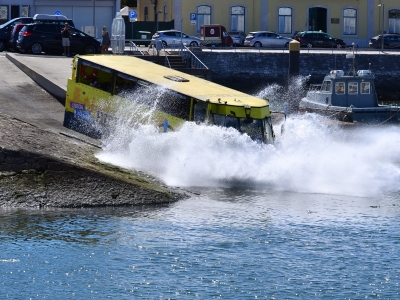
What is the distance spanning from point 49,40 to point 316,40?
22.7 m

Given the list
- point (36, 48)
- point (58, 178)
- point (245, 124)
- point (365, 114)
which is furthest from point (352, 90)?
point (58, 178)

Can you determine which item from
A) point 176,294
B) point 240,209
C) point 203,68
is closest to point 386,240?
point 240,209

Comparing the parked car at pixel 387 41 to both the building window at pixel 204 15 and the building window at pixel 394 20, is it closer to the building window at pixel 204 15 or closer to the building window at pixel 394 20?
the building window at pixel 394 20

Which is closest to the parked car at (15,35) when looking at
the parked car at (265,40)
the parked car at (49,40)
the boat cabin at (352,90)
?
the parked car at (49,40)

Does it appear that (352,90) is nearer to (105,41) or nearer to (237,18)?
(105,41)

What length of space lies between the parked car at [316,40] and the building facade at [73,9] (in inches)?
488

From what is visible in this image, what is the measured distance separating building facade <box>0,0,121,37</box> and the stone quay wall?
9244 mm

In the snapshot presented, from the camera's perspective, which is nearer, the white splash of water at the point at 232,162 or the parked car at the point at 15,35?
the white splash of water at the point at 232,162

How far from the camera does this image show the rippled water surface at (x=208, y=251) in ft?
44.6

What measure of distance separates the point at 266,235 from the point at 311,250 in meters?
1.13

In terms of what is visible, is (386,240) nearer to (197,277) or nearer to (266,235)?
(266,235)

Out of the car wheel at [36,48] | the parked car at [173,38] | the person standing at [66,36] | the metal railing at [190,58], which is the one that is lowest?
the metal railing at [190,58]

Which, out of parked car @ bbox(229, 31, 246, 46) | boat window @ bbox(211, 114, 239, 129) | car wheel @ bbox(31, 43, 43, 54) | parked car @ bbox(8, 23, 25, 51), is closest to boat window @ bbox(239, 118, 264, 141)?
boat window @ bbox(211, 114, 239, 129)

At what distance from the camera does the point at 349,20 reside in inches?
2522
